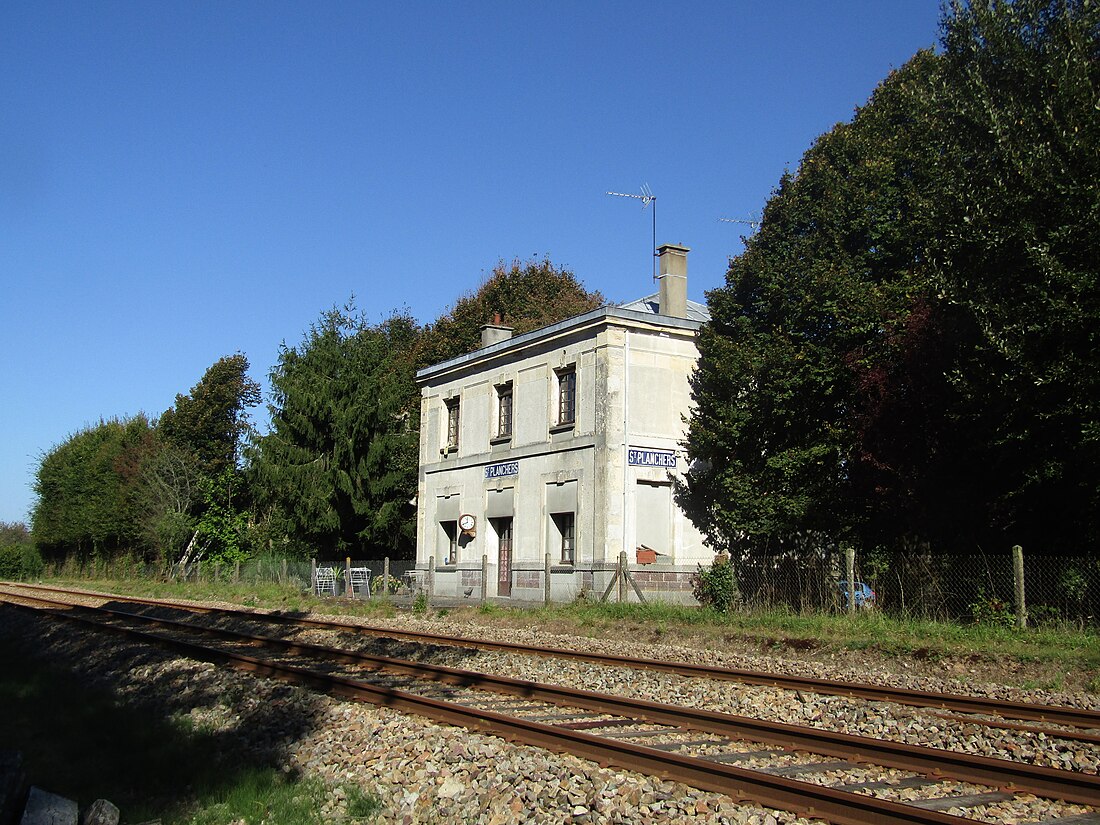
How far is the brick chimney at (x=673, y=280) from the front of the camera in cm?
Answer: 2806

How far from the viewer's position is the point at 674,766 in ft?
23.3

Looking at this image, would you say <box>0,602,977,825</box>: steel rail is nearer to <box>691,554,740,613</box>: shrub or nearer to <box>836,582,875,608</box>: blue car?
<box>836,582,875,608</box>: blue car

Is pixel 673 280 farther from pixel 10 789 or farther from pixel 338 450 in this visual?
pixel 10 789

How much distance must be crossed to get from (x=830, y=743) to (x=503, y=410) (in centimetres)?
2312

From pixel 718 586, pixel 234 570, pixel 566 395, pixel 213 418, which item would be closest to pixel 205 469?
pixel 213 418

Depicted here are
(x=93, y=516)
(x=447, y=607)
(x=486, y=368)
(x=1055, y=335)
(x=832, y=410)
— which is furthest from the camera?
(x=93, y=516)

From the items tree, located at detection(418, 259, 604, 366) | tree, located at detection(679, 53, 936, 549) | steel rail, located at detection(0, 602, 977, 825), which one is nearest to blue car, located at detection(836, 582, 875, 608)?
tree, located at detection(679, 53, 936, 549)

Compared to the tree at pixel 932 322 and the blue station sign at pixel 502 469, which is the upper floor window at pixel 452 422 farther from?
the tree at pixel 932 322

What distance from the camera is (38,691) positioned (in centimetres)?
1239

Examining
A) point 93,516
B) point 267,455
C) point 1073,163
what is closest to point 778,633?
point 1073,163

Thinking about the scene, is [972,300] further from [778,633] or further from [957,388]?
[778,633]

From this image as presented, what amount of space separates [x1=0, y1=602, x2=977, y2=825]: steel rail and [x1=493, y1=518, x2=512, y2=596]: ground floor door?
59.0 feet

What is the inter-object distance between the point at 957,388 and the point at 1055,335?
71.6 inches

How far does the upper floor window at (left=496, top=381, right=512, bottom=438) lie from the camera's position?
30.3 meters
